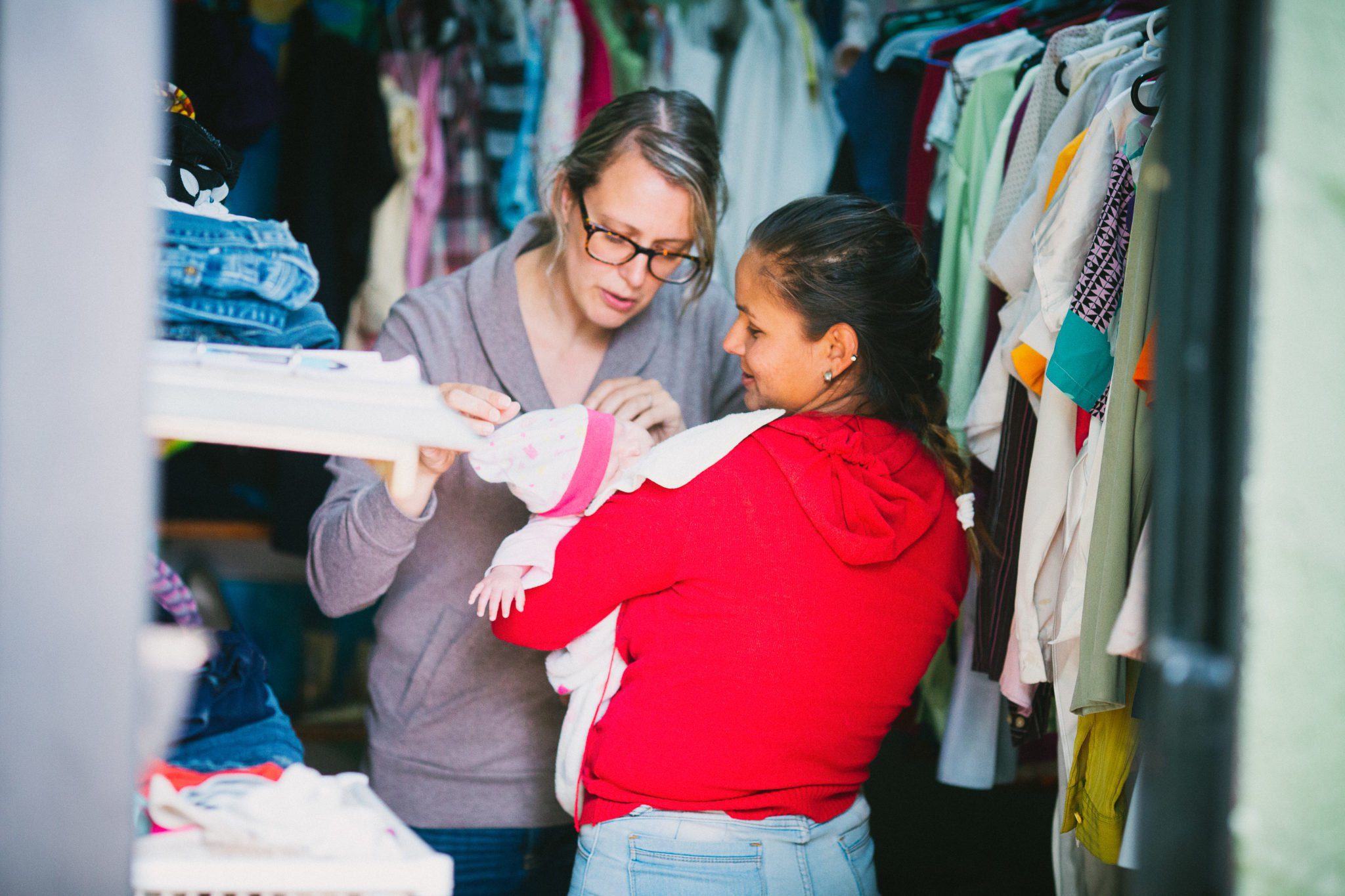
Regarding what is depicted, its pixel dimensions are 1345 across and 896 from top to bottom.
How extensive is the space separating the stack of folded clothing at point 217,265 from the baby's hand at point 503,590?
0.36 m

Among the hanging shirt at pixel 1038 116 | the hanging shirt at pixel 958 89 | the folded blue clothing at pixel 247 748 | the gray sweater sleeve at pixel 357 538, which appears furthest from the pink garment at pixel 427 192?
the folded blue clothing at pixel 247 748

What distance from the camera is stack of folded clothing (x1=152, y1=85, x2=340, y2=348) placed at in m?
1.08

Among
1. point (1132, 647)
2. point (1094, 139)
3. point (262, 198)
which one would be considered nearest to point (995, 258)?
point (1094, 139)

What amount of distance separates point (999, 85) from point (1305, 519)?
1.44 meters

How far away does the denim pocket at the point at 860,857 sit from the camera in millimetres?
1388

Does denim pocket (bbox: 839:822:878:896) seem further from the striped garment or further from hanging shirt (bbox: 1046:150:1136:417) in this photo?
the striped garment

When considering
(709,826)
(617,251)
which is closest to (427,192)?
(617,251)

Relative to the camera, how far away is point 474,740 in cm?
167

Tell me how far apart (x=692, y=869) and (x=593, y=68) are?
209 cm

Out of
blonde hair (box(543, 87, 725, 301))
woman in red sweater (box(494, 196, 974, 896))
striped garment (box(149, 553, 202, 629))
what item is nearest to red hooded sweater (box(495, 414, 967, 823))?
woman in red sweater (box(494, 196, 974, 896))

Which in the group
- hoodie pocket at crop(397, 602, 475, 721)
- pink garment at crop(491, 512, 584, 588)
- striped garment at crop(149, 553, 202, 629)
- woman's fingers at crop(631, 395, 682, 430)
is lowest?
hoodie pocket at crop(397, 602, 475, 721)

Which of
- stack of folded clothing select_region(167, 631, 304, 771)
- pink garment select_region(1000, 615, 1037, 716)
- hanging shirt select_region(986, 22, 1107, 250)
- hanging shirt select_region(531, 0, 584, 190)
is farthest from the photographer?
hanging shirt select_region(531, 0, 584, 190)

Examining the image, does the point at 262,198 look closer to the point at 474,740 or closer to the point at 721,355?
the point at 721,355

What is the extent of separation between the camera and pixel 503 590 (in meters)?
1.32
